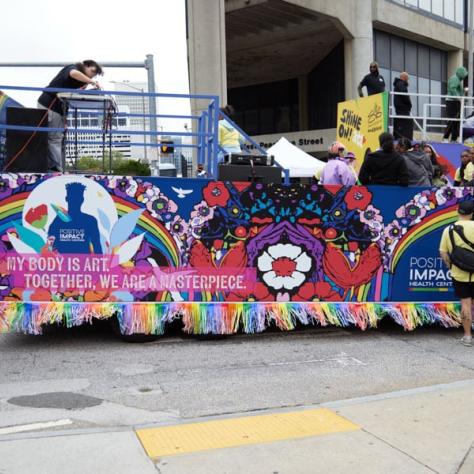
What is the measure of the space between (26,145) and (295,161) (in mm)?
11869

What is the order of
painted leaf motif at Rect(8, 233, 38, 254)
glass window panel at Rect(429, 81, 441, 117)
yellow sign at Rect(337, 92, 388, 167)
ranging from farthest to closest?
glass window panel at Rect(429, 81, 441, 117) → yellow sign at Rect(337, 92, 388, 167) → painted leaf motif at Rect(8, 233, 38, 254)

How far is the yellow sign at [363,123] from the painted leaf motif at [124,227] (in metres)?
6.56

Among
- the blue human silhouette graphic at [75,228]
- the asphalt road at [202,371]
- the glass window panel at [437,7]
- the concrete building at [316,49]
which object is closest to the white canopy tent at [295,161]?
the concrete building at [316,49]

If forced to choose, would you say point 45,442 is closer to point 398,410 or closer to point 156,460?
point 156,460

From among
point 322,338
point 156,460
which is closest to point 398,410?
point 156,460

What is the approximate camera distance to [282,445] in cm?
394

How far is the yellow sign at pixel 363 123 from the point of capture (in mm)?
11703

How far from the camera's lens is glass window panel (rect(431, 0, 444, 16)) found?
3269 centimetres

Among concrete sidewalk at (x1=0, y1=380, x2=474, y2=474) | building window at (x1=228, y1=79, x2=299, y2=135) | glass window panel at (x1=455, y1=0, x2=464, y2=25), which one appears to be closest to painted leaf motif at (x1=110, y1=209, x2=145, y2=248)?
concrete sidewalk at (x1=0, y1=380, x2=474, y2=474)

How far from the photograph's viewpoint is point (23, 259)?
6.46m

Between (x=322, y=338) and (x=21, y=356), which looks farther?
(x=322, y=338)

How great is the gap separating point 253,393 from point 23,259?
3030 mm

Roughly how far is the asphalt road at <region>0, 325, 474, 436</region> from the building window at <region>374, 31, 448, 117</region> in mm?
24988

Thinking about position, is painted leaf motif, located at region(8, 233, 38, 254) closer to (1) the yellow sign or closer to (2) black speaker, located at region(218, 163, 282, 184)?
(2) black speaker, located at region(218, 163, 282, 184)
